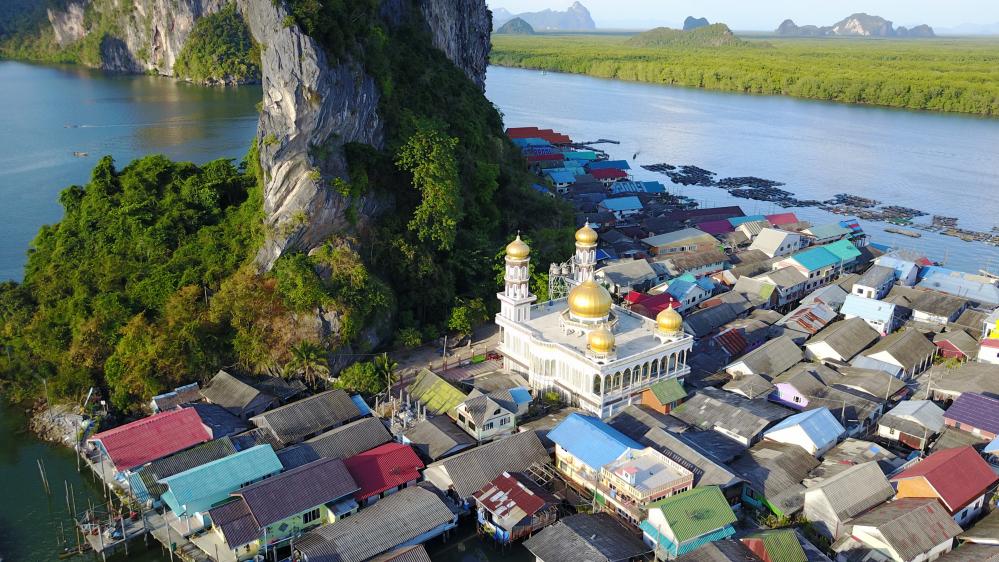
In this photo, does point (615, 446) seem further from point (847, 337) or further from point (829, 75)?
point (829, 75)

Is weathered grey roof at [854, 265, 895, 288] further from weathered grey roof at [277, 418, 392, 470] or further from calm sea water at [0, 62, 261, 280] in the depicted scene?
calm sea water at [0, 62, 261, 280]

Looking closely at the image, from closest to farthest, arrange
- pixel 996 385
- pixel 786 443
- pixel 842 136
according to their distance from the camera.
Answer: pixel 786 443 → pixel 996 385 → pixel 842 136

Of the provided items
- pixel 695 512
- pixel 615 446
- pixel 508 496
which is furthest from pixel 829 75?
pixel 508 496

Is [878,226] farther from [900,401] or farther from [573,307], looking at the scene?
[573,307]

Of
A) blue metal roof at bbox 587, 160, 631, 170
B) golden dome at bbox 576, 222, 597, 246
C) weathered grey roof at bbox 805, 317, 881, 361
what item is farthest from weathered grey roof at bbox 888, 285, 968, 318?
blue metal roof at bbox 587, 160, 631, 170

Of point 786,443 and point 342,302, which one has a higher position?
point 342,302

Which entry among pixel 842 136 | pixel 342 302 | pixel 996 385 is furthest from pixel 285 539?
pixel 842 136
